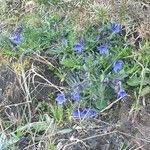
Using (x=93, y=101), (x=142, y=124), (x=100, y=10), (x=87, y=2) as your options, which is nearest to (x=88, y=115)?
(x=93, y=101)

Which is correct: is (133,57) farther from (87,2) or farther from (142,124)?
(87,2)

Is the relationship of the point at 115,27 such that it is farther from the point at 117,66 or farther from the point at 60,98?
the point at 60,98

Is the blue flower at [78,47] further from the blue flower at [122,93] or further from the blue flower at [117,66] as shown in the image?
the blue flower at [122,93]

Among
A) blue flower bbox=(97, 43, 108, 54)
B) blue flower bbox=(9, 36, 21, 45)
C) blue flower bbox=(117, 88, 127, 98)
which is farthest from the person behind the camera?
blue flower bbox=(9, 36, 21, 45)

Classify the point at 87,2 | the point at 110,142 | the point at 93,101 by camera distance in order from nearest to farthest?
the point at 110,142
the point at 93,101
the point at 87,2

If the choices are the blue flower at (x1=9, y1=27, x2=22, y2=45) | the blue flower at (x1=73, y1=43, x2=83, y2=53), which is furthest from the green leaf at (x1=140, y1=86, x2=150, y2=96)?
the blue flower at (x1=9, y1=27, x2=22, y2=45)

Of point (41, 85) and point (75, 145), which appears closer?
point (75, 145)

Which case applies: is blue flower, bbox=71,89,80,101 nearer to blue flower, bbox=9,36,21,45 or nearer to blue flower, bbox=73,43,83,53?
blue flower, bbox=73,43,83,53
